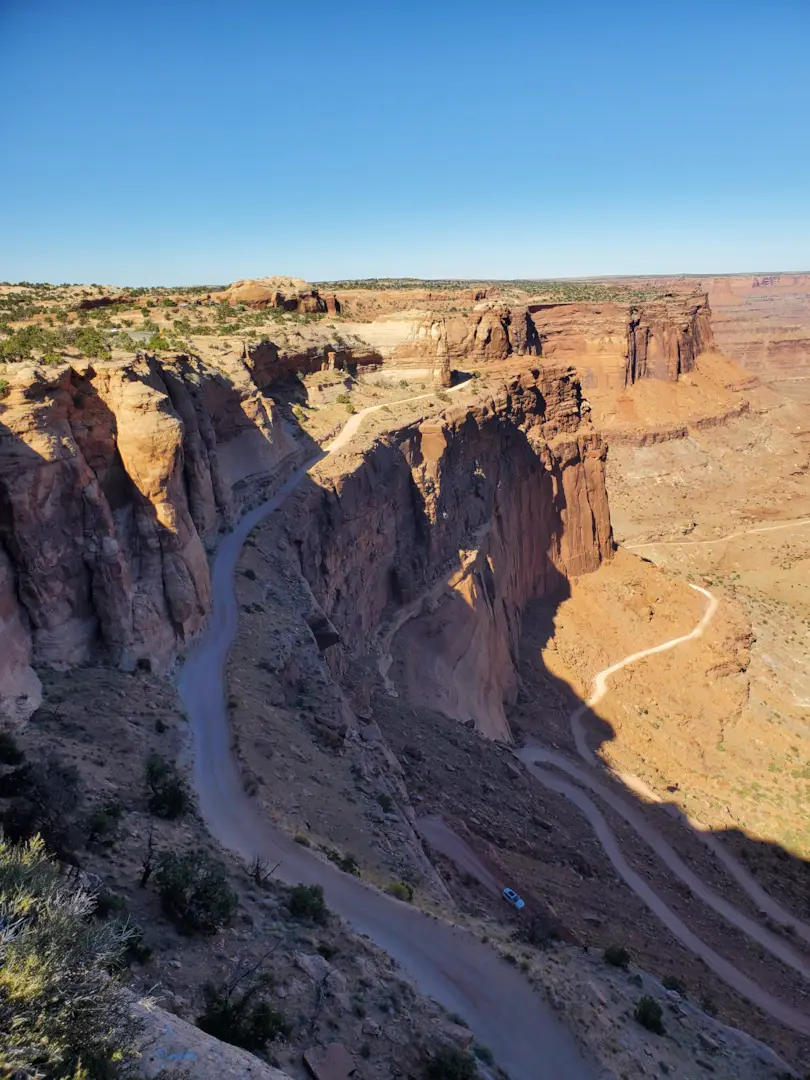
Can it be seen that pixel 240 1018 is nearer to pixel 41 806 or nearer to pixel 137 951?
pixel 137 951

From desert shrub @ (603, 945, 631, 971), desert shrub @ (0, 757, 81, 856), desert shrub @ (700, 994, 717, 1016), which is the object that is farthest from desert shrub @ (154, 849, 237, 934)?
desert shrub @ (700, 994, 717, 1016)

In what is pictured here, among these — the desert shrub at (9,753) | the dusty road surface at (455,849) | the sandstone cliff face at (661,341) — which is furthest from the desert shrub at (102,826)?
the sandstone cliff face at (661,341)

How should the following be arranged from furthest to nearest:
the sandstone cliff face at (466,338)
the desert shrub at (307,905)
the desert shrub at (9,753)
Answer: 1. the sandstone cliff face at (466,338)
2. the desert shrub at (9,753)
3. the desert shrub at (307,905)

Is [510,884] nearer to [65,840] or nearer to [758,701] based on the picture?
[65,840]

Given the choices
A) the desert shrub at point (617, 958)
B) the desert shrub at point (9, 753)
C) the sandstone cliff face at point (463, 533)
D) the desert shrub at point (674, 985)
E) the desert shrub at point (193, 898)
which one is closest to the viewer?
the desert shrub at point (193, 898)

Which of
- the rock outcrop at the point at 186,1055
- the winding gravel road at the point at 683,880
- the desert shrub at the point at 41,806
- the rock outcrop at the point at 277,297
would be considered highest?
the rock outcrop at the point at 277,297

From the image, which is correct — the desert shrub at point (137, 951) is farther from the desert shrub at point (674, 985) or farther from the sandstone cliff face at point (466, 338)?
the sandstone cliff face at point (466, 338)
